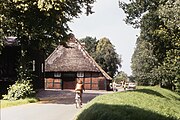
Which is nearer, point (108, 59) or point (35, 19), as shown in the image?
point (35, 19)

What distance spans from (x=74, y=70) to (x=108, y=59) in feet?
135

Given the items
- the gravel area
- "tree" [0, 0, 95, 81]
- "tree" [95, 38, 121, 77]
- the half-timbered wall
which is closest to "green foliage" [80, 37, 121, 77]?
"tree" [95, 38, 121, 77]

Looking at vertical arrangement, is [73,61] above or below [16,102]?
above

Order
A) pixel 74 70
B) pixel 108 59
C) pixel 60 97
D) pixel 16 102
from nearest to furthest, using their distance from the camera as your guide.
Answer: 1. pixel 16 102
2. pixel 60 97
3. pixel 74 70
4. pixel 108 59

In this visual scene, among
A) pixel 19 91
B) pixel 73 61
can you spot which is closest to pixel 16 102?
pixel 19 91

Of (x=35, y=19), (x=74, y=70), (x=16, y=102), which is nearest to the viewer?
(x=16, y=102)

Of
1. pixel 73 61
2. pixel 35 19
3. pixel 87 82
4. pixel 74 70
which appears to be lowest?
pixel 87 82

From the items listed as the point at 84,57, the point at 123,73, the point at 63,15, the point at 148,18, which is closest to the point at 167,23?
the point at 148,18

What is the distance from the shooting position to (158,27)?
140 feet

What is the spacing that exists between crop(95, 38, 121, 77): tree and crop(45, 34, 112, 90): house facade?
3619 cm

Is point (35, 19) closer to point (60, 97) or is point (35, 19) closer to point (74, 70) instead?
point (60, 97)

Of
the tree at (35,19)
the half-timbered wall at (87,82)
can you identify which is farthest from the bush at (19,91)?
the half-timbered wall at (87,82)

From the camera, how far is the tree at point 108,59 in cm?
9554

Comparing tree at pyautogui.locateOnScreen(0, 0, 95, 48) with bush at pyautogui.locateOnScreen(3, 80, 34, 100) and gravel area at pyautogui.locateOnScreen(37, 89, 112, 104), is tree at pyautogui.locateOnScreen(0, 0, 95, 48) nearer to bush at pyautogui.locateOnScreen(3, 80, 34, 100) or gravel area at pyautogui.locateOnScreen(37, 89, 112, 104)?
bush at pyautogui.locateOnScreen(3, 80, 34, 100)
